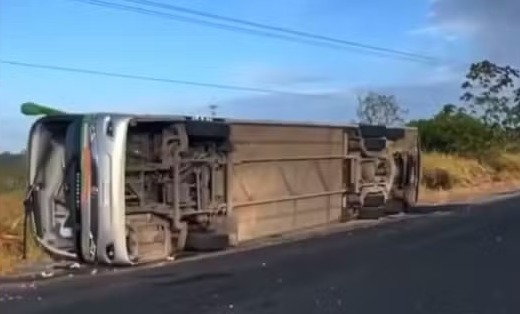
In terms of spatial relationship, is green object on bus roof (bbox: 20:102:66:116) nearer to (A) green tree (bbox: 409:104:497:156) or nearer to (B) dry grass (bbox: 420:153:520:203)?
(B) dry grass (bbox: 420:153:520:203)

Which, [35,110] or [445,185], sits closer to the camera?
[35,110]

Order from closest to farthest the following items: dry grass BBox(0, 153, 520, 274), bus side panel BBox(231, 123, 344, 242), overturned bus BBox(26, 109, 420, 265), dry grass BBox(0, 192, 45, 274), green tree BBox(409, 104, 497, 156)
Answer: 1. overturned bus BBox(26, 109, 420, 265)
2. dry grass BBox(0, 192, 45, 274)
3. dry grass BBox(0, 153, 520, 274)
4. bus side panel BBox(231, 123, 344, 242)
5. green tree BBox(409, 104, 497, 156)

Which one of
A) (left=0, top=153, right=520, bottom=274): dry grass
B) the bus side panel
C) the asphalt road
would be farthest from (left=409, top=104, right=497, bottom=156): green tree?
the asphalt road

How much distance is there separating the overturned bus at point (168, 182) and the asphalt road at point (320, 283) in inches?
37.6

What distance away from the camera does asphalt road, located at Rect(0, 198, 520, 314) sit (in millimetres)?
11281

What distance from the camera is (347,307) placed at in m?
11.1

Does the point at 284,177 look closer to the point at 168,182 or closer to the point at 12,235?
the point at 168,182

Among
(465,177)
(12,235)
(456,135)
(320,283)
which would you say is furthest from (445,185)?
(320,283)

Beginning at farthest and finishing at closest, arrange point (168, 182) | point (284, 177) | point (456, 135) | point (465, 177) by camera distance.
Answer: point (456, 135)
point (465, 177)
point (284, 177)
point (168, 182)

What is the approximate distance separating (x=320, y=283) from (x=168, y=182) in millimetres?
4762

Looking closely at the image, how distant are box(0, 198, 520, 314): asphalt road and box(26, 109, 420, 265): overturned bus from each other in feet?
3.13

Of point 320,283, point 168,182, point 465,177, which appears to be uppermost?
point 168,182

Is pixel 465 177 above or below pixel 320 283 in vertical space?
below

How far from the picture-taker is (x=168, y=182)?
17.2 meters
